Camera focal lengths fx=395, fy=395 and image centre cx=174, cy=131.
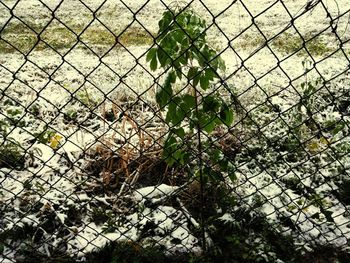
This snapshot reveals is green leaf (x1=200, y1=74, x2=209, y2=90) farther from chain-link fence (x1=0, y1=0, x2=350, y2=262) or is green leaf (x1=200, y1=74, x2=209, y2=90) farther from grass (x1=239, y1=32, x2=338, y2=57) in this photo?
grass (x1=239, y1=32, x2=338, y2=57)

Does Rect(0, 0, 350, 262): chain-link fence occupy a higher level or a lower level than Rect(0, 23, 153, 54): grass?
lower

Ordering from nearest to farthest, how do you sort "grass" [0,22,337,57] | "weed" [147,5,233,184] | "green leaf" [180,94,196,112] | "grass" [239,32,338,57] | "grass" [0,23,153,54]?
1. "weed" [147,5,233,184]
2. "green leaf" [180,94,196,112]
3. "grass" [239,32,338,57]
4. "grass" [0,22,337,57]
5. "grass" [0,23,153,54]

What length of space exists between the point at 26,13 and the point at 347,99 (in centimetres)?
413

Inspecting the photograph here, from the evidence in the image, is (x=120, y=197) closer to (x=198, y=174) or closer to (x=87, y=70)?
(x=198, y=174)

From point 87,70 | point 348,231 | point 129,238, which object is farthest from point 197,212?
point 87,70

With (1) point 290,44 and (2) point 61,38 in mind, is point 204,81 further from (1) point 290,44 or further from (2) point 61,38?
(2) point 61,38

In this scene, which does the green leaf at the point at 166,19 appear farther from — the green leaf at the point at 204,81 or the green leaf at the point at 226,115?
the green leaf at the point at 226,115

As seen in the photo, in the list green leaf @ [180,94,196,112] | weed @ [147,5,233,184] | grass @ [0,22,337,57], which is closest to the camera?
weed @ [147,5,233,184]

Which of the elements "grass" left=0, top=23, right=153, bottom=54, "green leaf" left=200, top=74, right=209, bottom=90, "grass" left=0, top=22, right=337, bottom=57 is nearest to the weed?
"green leaf" left=200, top=74, right=209, bottom=90

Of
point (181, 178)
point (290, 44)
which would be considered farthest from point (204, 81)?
point (290, 44)

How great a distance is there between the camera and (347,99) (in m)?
3.39

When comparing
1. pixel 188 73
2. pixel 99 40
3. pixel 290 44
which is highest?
pixel 99 40

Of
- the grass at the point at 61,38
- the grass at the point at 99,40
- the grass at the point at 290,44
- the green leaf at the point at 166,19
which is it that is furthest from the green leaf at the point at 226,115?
the grass at the point at 61,38

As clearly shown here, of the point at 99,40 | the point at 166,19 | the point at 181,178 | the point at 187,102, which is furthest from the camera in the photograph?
the point at 99,40
